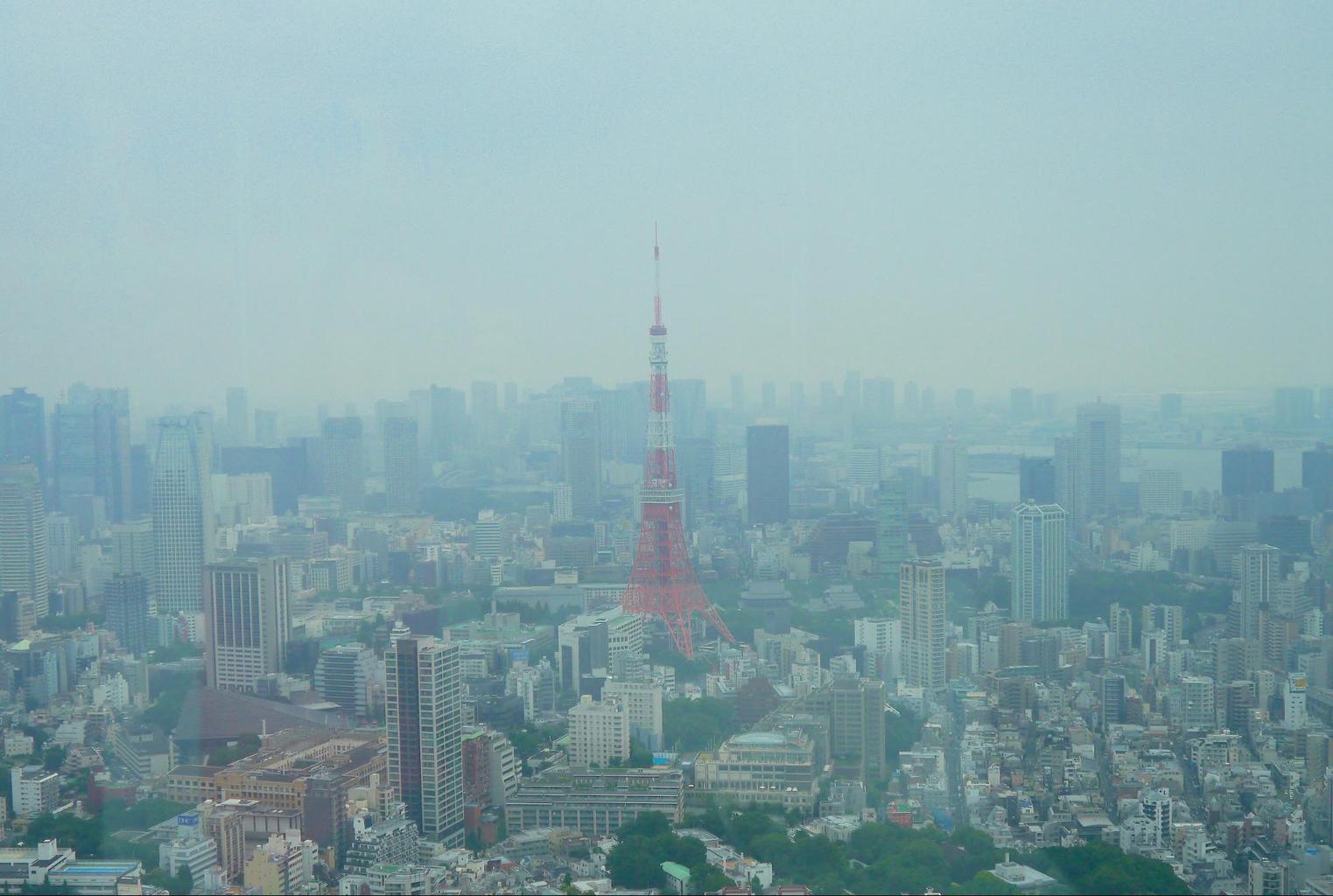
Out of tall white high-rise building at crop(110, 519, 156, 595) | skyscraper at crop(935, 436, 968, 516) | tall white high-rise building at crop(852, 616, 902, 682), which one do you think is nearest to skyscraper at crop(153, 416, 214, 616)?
tall white high-rise building at crop(110, 519, 156, 595)

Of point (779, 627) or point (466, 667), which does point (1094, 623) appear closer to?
point (779, 627)

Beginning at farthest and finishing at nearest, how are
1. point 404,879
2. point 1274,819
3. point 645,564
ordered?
point 645,564, point 1274,819, point 404,879

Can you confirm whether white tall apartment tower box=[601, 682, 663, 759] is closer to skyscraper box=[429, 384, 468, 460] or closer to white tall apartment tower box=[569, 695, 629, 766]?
white tall apartment tower box=[569, 695, 629, 766]

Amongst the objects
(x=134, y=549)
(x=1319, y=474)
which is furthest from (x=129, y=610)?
(x=1319, y=474)

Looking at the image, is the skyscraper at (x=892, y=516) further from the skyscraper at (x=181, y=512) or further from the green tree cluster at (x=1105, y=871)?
the skyscraper at (x=181, y=512)

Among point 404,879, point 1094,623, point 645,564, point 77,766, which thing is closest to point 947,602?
point 1094,623

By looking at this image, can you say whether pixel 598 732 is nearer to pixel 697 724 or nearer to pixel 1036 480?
pixel 697 724

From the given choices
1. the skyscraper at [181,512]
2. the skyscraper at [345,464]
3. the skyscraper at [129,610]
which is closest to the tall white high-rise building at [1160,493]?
the skyscraper at [345,464]
